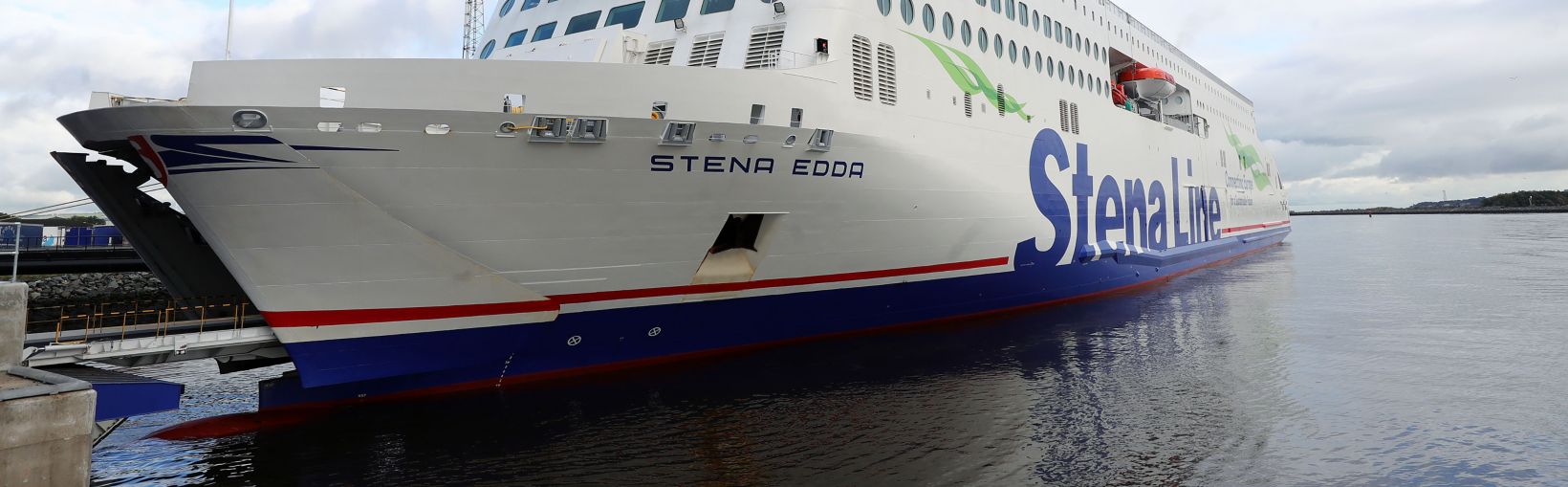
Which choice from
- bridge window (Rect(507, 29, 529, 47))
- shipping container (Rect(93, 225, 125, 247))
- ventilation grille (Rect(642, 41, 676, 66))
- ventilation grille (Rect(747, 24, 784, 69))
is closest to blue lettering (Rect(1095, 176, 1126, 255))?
ventilation grille (Rect(747, 24, 784, 69))

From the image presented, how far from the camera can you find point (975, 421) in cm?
948

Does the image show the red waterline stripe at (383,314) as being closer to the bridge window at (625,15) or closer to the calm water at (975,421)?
the calm water at (975,421)

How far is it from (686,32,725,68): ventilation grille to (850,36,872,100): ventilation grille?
207cm

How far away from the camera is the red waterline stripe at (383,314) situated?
29.0 ft

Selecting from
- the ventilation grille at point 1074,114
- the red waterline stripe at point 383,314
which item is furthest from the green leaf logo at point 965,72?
the red waterline stripe at point 383,314

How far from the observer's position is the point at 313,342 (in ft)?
29.3

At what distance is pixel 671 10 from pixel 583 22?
163cm

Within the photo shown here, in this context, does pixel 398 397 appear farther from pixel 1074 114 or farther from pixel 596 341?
pixel 1074 114

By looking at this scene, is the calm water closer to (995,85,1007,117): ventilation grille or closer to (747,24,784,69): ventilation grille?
(995,85,1007,117): ventilation grille

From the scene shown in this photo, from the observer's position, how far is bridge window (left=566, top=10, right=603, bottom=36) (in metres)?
13.0

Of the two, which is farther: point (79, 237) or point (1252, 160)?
point (1252, 160)

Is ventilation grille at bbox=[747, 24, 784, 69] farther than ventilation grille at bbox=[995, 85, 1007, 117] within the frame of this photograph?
No

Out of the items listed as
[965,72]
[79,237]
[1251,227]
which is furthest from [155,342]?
[1251,227]

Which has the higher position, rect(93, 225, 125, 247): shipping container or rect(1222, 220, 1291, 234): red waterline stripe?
rect(93, 225, 125, 247): shipping container
